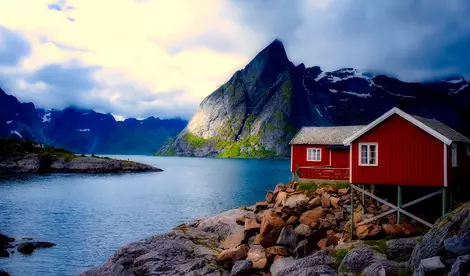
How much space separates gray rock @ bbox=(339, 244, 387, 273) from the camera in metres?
19.8

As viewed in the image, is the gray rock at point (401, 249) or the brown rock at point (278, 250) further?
the brown rock at point (278, 250)

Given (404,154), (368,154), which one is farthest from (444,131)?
(368,154)

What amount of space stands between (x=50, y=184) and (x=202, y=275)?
7747 cm

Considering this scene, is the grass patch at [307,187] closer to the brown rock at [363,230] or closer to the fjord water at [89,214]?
the brown rock at [363,230]

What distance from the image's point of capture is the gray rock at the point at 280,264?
23.4 meters

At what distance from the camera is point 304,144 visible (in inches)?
1841

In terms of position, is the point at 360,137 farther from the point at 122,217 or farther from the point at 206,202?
the point at 206,202

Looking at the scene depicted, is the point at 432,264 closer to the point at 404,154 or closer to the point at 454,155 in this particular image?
the point at 404,154

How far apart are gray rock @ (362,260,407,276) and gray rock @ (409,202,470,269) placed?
565mm

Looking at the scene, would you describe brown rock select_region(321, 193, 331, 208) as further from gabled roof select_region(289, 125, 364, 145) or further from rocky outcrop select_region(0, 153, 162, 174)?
rocky outcrop select_region(0, 153, 162, 174)

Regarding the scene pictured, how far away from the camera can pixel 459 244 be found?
50.3ft

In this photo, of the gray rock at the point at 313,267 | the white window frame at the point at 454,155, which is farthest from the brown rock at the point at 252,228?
the white window frame at the point at 454,155

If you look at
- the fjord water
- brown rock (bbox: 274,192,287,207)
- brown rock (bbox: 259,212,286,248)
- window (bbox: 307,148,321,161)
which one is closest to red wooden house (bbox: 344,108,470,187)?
brown rock (bbox: 259,212,286,248)

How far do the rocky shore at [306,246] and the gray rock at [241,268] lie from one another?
6 cm
